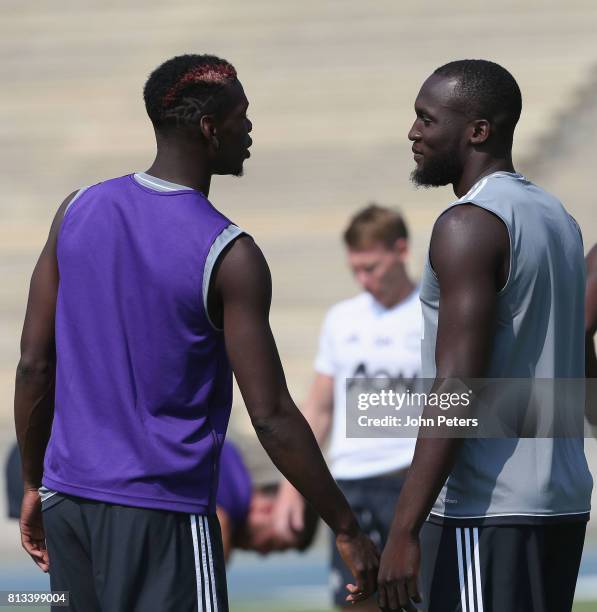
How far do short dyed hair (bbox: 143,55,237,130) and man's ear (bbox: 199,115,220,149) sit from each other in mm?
12

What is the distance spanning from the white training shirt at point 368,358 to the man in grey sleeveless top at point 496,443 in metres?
2.82

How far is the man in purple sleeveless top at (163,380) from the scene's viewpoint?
3084mm

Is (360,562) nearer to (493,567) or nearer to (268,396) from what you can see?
(493,567)

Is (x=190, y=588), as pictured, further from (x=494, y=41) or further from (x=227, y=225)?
(x=494, y=41)

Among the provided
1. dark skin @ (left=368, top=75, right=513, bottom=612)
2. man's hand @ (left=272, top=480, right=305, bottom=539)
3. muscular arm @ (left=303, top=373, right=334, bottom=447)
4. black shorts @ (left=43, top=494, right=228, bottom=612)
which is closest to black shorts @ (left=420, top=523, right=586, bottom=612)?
dark skin @ (left=368, top=75, right=513, bottom=612)

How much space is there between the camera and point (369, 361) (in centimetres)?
618

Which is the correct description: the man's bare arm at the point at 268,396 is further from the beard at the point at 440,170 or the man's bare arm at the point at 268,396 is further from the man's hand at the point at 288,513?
the man's hand at the point at 288,513

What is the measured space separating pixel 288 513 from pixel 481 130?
2923 millimetres

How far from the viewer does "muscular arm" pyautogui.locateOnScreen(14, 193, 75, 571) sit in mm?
3322

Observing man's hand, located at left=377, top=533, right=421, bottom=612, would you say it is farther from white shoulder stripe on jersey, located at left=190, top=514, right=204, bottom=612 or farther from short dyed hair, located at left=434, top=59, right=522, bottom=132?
short dyed hair, located at left=434, top=59, right=522, bottom=132

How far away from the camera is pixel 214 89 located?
10.6 ft

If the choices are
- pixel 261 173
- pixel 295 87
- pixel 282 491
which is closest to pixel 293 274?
pixel 261 173

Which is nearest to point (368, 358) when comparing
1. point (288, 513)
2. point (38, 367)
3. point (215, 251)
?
point (288, 513)

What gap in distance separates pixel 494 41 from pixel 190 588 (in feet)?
38.6
